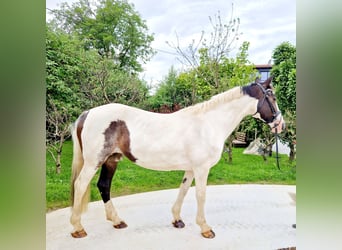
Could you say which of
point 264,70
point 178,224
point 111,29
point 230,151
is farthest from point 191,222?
point 111,29

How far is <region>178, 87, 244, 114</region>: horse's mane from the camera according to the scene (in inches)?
90.0

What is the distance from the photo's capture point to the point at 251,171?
245cm

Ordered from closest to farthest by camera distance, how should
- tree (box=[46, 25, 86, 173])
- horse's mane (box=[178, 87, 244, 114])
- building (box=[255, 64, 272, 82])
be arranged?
tree (box=[46, 25, 86, 173]) → horse's mane (box=[178, 87, 244, 114]) → building (box=[255, 64, 272, 82])

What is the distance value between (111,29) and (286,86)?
161 centimetres

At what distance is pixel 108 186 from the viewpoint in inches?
89.6

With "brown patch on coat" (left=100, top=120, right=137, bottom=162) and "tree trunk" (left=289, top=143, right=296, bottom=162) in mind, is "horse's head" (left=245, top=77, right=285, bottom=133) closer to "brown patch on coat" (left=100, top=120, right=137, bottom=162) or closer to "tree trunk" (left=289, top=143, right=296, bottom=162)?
"tree trunk" (left=289, top=143, right=296, bottom=162)

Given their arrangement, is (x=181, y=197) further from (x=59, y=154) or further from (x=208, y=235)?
(x=59, y=154)

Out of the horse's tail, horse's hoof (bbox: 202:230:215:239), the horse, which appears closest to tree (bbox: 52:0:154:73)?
the horse

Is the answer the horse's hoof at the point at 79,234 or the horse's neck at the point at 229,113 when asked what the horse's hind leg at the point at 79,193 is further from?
the horse's neck at the point at 229,113

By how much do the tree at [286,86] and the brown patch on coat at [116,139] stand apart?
136cm

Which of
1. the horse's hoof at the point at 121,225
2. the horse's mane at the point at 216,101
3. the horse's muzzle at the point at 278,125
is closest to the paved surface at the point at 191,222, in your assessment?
the horse's hoof at the point at 121,225

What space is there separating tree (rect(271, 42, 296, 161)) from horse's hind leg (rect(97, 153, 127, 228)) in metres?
1.50
